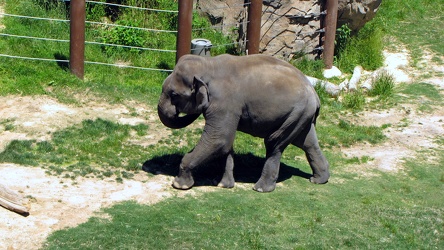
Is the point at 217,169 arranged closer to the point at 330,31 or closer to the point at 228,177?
the point at 228,177

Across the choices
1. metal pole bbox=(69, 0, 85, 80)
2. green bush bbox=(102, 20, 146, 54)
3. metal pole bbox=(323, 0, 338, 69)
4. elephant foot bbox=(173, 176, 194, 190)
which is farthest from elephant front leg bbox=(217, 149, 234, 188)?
metal pole bbox=(323, 0, 338, 69)

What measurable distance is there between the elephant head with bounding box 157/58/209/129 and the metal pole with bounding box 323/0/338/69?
5.39 metres

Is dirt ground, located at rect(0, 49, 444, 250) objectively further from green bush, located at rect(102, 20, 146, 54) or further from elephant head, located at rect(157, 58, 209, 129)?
green bush, located at rect(102, 20, 146, 54)

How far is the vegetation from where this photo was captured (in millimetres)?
8977

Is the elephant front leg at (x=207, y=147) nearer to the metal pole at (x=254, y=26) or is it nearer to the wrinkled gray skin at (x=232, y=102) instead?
the wrinkled gray skin at (x=232, y=102)

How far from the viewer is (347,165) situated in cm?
1173

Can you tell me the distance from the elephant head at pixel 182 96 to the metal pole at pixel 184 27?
3185 mm

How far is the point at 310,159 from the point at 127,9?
18.2 ft

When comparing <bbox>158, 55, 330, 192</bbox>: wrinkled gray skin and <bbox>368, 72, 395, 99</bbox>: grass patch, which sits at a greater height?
<bbox>158, 55, 330, 192</bbox>: wrinkled gray skin

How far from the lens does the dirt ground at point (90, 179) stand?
8812 mm

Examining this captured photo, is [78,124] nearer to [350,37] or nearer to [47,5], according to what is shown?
[47,5]

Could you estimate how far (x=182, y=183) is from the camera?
10.0 m

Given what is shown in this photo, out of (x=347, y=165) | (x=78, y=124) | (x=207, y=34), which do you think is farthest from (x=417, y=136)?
(x=78, y=124)

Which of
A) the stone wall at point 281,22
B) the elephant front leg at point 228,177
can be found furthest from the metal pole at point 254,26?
the elephant front leg at point 228,177
